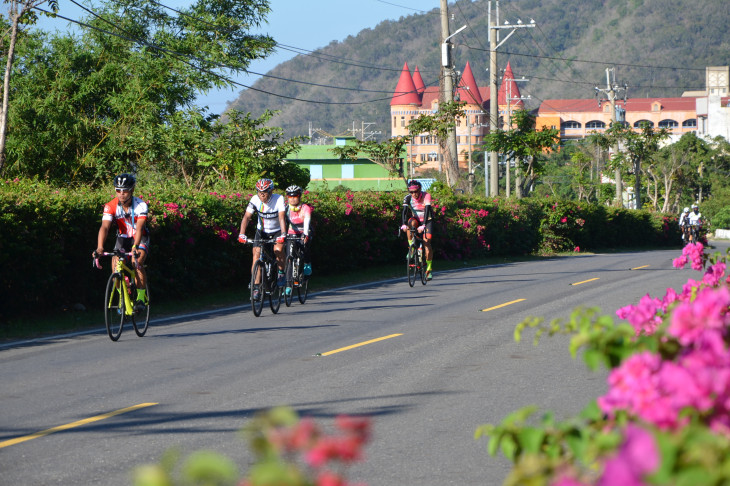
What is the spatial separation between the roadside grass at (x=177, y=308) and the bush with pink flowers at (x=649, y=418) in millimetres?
10839

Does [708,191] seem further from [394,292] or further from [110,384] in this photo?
[110,384]

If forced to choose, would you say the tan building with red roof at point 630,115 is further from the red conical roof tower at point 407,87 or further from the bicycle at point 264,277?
the bicycle at point 264,277

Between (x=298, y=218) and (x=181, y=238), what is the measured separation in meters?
2.69

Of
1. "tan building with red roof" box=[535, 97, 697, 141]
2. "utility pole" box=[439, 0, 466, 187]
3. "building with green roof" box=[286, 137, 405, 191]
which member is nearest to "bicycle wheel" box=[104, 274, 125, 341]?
"utility pole" box=[439, 0, 466, 187]

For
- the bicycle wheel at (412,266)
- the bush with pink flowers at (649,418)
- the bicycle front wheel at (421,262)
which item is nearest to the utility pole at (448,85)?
the bicycle front wheel at (421,262)

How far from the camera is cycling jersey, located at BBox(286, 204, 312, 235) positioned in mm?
15602

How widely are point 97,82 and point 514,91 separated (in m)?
165

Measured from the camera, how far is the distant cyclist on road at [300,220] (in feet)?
50.9

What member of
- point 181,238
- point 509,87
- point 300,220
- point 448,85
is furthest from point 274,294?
point 509,87

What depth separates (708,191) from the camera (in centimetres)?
9844

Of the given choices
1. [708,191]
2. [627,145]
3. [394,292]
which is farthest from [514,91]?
[394,292]

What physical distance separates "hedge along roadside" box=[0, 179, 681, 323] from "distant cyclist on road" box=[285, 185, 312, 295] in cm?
247

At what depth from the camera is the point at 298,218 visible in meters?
15.9

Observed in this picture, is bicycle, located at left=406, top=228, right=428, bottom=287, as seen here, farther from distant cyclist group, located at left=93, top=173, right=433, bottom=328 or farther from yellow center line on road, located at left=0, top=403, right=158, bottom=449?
yellow center line on road, located at left=0, top=403, right=158, bottom=449
